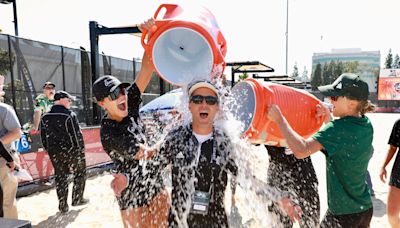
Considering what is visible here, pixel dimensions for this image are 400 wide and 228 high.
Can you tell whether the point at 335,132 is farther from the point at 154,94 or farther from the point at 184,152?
the point at 154,94

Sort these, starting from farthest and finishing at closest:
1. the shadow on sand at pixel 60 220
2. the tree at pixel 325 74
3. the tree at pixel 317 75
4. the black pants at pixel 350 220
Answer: the tree at pixel 317 75 < the tree at pixel 325 74 < the shadow on sand at pixel 60 220 < the black pants at pixel 350 220

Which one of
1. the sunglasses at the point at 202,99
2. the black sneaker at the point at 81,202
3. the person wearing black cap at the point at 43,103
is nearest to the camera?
the sunglasses at the point at 202,99

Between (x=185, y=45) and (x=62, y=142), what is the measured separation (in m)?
2.67

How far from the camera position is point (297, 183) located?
2.77 meters

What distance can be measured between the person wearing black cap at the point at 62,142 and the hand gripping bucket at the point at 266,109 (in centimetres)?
262

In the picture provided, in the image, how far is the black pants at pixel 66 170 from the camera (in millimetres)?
4355

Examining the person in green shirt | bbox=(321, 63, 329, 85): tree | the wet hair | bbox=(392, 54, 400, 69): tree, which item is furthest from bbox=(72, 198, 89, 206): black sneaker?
bbox=(392, 54, 400, 69): tree

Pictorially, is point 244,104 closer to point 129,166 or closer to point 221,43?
point 221,43

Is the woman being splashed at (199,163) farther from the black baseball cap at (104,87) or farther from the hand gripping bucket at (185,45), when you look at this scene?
the black baseball cap at (104,87)

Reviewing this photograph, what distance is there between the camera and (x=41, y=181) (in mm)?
5492

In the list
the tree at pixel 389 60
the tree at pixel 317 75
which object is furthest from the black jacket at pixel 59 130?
the tree at pixel 389 60

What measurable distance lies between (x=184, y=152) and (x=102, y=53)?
9.22m

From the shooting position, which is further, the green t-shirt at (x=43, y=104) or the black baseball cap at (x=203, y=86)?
the green t-shirt at (x=43, y=104)

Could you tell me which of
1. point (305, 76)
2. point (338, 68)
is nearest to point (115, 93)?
point (338, 68)
